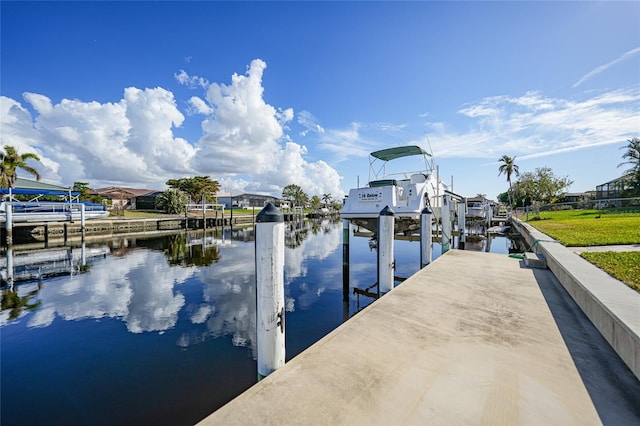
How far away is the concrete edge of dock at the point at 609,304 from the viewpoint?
212cm

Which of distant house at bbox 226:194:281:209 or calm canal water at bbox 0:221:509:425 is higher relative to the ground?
distant house at bbox 226:194:281:209

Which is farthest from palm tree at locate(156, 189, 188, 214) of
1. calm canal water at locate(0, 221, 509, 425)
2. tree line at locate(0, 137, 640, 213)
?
calm canal water at locate(0, 221, 509, 425)

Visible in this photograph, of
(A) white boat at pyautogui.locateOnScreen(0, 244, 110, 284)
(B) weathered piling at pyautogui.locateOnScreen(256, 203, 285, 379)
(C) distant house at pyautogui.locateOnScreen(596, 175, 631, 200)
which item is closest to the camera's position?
(B) weathered piling at pyautogui.locateOnScreen(256, 203, 285, 379)

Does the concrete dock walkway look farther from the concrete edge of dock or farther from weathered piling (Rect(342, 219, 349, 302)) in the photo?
weathered piling (Rect(342, 219, 349, 302))

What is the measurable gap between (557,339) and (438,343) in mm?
1244

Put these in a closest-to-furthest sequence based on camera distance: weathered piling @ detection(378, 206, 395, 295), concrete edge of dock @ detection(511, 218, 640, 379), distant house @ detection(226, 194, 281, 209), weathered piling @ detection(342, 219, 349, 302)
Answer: concrete edge of dock @ detection(511, 218, 640, 379), weathered piling @ detection(378, 206, 395, 295), weathered piling @ detection(342, 219, 349, 302), distant house @ detection(226, 194, 281, 209)

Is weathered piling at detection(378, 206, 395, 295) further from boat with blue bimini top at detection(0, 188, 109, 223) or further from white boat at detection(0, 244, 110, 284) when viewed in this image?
boat with blue bimini top at detection(0, 188, 109, 223)

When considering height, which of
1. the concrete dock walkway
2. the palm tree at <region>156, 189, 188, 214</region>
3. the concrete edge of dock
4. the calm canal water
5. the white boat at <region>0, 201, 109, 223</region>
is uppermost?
the palm tree at <region>156, 189, 188, 214</region>

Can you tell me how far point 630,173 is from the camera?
2712cm

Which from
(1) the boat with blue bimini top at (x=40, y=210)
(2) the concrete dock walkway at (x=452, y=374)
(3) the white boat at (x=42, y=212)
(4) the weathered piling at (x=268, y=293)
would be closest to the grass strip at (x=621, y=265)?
(2) the concrete dock walkway at (x=452, y=374)

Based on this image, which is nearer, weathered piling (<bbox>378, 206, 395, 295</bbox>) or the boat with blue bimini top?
weathered piling (<bbox>378, 206, 395, 295</bbox>)

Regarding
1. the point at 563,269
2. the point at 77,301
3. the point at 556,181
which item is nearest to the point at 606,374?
the point at 563,269

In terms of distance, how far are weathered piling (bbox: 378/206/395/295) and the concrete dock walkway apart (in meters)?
1.72

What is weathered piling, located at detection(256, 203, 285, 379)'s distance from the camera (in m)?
2.46
